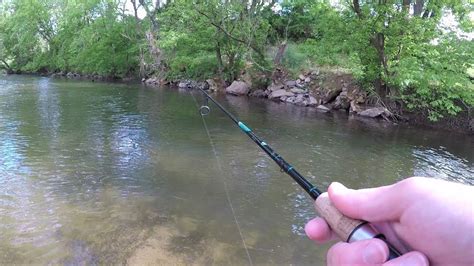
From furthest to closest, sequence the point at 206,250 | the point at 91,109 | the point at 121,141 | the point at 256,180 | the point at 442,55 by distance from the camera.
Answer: the point at 91,109 < the point at 442,55 < the point at 121,141 < the point at 256,180 < the point at 206,250

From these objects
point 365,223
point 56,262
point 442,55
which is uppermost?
point 442,55

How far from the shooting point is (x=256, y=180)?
27.4 feet

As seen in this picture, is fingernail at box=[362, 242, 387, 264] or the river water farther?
the river water

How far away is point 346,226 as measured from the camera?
4.86ft

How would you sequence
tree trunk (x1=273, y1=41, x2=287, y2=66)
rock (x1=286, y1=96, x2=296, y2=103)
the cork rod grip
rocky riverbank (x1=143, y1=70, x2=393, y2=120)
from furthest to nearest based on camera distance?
tree trunk (x1=273, y1=41, x2=287, y2=66), rock (x1=286, y1=96, x2=296, y2=103), rocky riverbank (x1=143, y1=70, x2=393, y2=120), the cork rod grip

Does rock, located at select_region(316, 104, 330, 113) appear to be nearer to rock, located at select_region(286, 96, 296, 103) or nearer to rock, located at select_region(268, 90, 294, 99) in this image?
rock, located at select_region(286, 96, 296, 103)

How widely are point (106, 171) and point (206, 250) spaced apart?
4.15 meters

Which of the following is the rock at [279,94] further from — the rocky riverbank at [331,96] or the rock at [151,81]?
the rock at [151,81]

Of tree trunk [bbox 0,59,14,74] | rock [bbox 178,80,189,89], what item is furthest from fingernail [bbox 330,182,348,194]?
tree trunk [bbox 0,59,14,74]

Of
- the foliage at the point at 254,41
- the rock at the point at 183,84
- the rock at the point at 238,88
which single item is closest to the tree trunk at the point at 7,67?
the foliage at the point at 254,41

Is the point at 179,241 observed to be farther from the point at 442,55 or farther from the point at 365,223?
the point at 442,55

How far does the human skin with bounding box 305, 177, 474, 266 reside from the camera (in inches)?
46.3

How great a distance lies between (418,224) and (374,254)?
0.18m

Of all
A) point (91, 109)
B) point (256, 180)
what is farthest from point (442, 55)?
point (91, 109)
